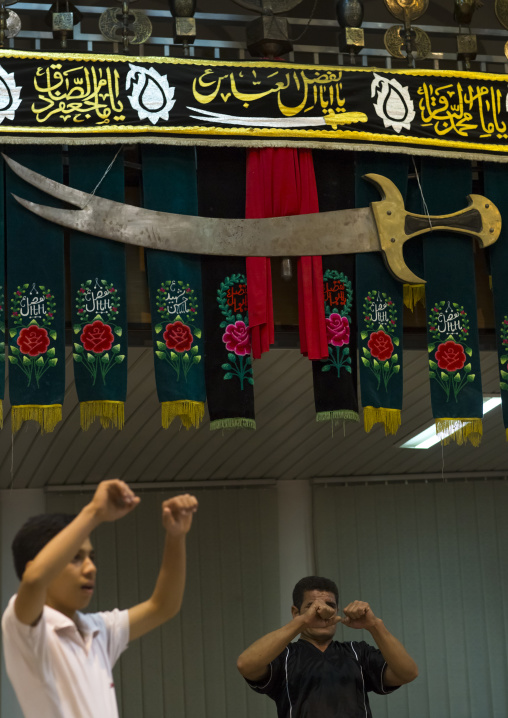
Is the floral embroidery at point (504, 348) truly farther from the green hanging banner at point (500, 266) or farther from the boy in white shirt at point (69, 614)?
the boy in white shirt at point (69, 614)

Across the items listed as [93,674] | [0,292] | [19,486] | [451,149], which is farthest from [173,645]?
[93,674]

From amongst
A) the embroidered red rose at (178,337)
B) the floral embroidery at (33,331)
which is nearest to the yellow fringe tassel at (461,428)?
the embroidered red rose at (178,337)

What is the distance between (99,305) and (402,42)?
91.7 inches

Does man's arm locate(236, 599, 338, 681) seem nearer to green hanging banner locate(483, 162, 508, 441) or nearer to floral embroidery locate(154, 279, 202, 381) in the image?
floral embroidery locate(154, 279, 202, 381)

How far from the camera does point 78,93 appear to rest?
5.96 metres

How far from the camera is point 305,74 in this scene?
6262mm

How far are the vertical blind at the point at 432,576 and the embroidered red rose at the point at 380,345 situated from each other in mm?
2319

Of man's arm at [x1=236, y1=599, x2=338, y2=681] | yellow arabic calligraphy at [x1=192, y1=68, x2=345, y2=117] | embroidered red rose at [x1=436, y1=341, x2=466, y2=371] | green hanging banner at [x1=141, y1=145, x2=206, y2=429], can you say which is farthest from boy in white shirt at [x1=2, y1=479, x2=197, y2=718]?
yellow arabic calligraphy at [x1=192, y1=68, x2=345, y2=117]

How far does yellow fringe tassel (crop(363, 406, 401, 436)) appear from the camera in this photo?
19.9 ft

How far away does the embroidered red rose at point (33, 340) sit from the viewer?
5719mm

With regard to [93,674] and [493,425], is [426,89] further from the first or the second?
[93,674]

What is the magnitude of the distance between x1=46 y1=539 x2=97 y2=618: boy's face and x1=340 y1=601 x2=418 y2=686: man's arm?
159 cm

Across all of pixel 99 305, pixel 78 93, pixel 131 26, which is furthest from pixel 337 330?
pixel 131 26

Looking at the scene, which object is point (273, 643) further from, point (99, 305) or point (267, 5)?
point (267, 5)
